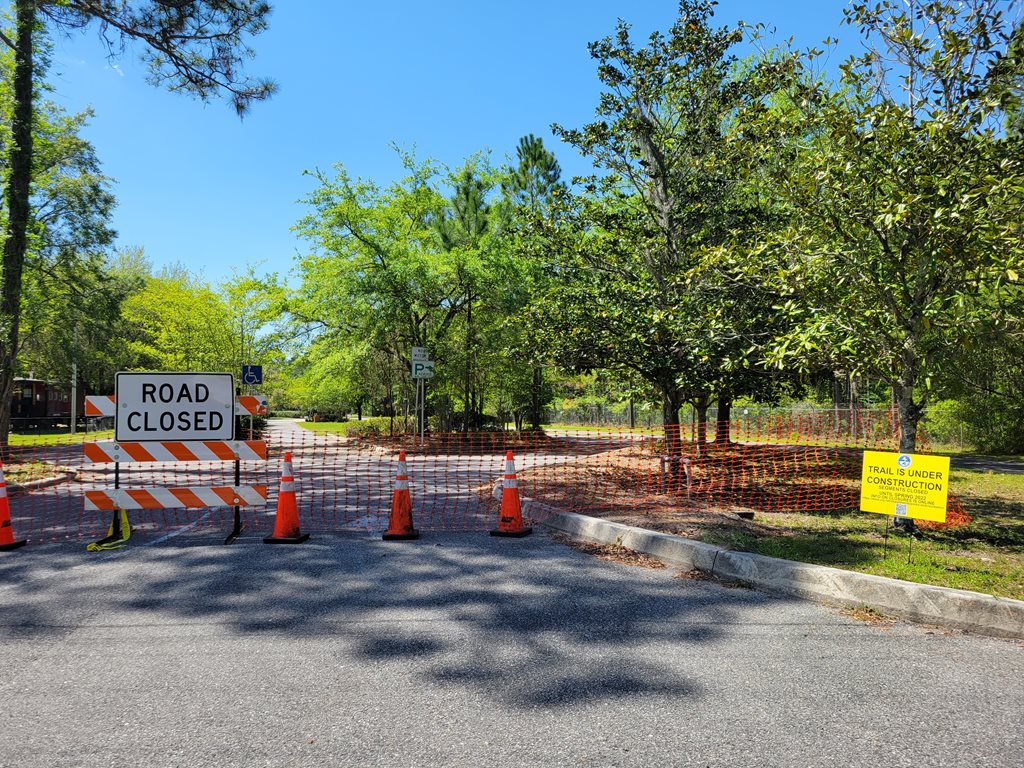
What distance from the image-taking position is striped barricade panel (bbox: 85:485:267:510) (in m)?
6.80

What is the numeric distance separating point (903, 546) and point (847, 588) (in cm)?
193

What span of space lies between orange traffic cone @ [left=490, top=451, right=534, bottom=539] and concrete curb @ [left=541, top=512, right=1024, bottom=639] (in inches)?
52.3

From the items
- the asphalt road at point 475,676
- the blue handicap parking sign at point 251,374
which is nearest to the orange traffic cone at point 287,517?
the asphalt road at point 475,676

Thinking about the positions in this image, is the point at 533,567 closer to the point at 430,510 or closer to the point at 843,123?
the point at 430,510

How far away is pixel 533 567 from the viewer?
605 centimetres

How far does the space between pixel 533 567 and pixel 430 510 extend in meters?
3.60

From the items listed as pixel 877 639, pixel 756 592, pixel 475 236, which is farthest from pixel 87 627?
pixel 475 236

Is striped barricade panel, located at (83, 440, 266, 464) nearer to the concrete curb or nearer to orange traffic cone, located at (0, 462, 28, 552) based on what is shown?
orange traffic cone, located at (0, 462, 28, 552)

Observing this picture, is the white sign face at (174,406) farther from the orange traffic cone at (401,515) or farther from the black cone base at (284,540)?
the orange traffic cone at (401,515)

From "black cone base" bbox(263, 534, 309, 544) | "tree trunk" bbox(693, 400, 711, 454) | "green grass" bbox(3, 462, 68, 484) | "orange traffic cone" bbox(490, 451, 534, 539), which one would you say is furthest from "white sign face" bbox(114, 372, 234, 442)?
"tree trunk" bbox(693, 400, 711, 454)

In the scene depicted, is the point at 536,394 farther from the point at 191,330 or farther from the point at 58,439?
the point at 58,439

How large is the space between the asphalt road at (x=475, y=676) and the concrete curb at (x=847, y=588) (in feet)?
0.87

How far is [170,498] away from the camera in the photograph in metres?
6.91

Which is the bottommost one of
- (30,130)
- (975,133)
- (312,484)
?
(312,484)
